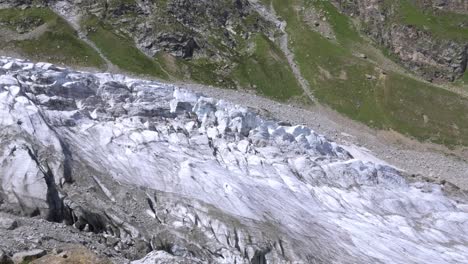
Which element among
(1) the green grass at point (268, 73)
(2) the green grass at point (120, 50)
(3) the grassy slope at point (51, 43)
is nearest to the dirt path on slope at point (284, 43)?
(1) the green grass at point (268, 73)

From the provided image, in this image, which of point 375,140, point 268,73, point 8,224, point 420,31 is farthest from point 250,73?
point 8,224

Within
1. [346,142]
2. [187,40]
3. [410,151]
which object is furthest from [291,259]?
[187,40]

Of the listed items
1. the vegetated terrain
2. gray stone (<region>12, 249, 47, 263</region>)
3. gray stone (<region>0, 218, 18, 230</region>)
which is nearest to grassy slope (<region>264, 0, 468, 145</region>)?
the vegetated terrain

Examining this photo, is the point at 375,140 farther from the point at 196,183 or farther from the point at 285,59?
the point at 196,183

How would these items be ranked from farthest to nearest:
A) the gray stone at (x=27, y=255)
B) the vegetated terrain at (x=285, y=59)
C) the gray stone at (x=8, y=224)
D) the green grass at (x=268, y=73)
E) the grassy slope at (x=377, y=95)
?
the green grass at (x=268, y=73), the vegetated terrain at (x=285, y=59), the grassy slope at (x=377, y=95), the gray stone at (x=8, y=224), the gray stone at (x=27, y=255)

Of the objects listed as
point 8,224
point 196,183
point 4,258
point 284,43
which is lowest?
point 196,183

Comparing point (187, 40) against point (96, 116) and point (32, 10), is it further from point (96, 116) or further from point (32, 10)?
point (96, 116)

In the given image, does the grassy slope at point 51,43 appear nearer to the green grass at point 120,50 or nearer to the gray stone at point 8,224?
the green grass at point 120,50
